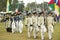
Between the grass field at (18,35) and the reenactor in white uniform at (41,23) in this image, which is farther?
the grass field at (18,35)

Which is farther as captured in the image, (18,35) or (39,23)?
(18,35)

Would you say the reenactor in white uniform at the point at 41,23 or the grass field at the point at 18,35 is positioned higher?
the reenactor in white uniform at the point at 41,23

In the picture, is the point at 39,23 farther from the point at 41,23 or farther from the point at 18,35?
the point at 18,35

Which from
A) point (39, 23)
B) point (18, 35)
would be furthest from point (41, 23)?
point (18, 35)

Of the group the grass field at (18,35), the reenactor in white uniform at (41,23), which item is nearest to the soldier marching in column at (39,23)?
the reenactor in white uniform at (41,23)

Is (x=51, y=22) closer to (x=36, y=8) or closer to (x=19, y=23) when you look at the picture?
(x=36, y=8)

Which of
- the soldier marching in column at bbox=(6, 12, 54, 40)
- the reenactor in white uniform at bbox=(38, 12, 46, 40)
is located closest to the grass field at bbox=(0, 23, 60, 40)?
the soldier marching in column at bbox=(6, 12, 54, 40)

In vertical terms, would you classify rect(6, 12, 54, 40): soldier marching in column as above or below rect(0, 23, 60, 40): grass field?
above

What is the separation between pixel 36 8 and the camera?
9.93 m

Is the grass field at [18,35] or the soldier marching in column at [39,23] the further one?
the grass field at [18,35]

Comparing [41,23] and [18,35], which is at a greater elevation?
[41,23]

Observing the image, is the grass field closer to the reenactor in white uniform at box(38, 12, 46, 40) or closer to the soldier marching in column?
the soldier marching in column

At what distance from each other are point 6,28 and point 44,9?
2595 millimetres

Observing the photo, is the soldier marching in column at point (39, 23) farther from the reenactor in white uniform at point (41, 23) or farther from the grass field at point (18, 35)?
Answer: the grass field at point (18, 35)
